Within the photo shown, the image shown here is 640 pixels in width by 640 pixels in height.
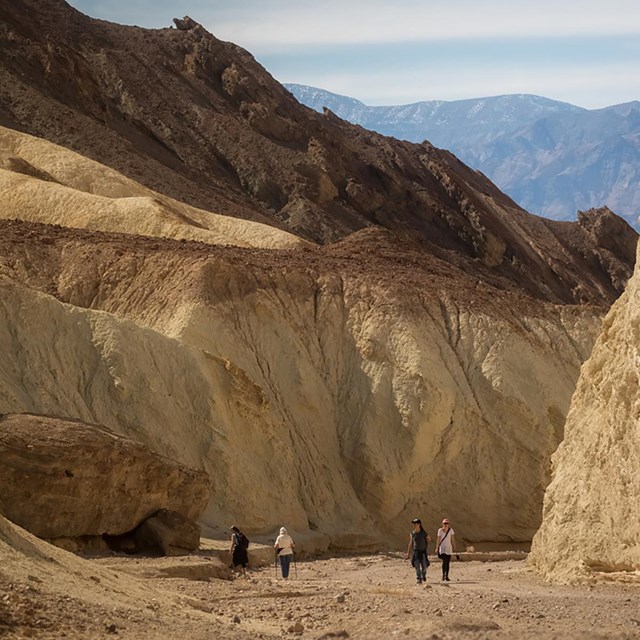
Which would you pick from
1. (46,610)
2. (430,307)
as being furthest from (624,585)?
(430,307)

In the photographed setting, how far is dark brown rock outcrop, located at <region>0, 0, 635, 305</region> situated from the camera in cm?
8031

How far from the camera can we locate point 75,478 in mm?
25516

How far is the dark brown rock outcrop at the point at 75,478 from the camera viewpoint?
971 inches

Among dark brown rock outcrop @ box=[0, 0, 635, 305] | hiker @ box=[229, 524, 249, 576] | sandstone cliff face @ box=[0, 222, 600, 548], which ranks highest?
dark brown rock outcrop @ box=[0, 0, 635, 305]

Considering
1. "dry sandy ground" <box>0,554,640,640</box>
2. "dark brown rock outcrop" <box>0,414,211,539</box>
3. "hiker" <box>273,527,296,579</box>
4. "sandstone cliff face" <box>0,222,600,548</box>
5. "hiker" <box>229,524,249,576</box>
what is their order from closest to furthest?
"dry sandy ground" <box>0,554,640,640</box>
"dark brown rock outcrop" <box>0,414,211,539</box>
"hiker" <box>273,527,296,579</box>
"hiker" <box>229,524,249,576</box>
"sandstone cliff face" <box>0,222,600,548</box>

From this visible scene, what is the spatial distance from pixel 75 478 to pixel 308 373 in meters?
18.3

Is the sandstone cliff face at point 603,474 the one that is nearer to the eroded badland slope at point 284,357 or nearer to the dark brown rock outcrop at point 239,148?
the eroded badland slope at point 284,357

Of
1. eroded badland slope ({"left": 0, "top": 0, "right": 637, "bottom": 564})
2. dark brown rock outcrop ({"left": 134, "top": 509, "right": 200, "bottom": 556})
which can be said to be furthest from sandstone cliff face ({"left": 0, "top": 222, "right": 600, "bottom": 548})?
dark brown rock outcrop ({"left": 134, "top": 509, "right": 200, "bottom": 556})

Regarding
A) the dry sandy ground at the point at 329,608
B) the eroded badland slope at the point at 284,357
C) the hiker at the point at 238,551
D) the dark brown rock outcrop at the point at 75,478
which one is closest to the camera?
the dry sandy ground at the point at 329,608

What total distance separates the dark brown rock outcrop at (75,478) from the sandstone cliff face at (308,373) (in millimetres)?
7358

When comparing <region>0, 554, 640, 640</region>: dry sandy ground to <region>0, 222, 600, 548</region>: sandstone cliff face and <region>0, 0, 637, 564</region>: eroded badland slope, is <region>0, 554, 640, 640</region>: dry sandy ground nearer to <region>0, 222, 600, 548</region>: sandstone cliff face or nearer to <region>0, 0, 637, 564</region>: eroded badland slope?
<region>0, 0, 637, 564</region>: eroded badland slope

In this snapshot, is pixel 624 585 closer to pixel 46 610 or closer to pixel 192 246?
pixel 46 610

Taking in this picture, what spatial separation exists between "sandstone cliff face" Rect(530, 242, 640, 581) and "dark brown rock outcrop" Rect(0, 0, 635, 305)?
166ft

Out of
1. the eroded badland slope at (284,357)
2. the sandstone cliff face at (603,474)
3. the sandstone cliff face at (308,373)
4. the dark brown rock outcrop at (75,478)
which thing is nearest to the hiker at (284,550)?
the dark brown rock outcrop at (75,478)
